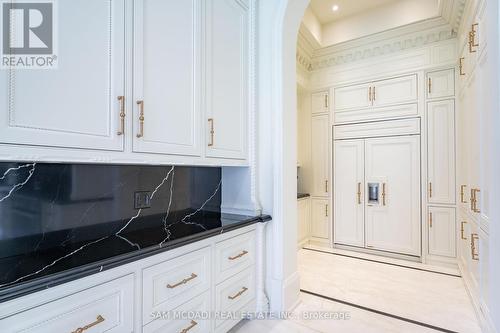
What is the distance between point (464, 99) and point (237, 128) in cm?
246

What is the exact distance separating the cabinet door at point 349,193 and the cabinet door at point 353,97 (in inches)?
20.6

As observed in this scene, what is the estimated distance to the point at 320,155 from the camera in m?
4.11

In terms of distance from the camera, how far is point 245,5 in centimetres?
218

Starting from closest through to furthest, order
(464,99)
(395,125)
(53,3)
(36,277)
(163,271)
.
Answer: (36,277) → (53,3) → (163,271) → (464,99) → (395,125)

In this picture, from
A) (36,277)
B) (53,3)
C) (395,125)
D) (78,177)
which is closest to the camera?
(36,277)

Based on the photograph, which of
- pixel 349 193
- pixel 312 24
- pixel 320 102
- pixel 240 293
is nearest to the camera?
pixel 240 293

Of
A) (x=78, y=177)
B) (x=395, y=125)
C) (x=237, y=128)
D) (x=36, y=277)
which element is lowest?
(x=36, y=277)

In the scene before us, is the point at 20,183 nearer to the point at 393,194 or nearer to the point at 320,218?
the point at 320,218

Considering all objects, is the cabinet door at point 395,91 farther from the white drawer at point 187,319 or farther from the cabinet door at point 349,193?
the white drawer at point 187,319

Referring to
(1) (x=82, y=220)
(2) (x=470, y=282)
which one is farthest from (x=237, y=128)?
(2) (x=470, y=282)

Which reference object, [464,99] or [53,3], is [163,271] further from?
[464,99]

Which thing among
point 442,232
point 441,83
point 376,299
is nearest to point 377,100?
point 441,83

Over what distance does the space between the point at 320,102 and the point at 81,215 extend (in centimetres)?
359

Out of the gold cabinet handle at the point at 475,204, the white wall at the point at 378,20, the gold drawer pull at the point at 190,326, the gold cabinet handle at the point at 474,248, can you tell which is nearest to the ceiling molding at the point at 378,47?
the white wall at the point at 378,20
